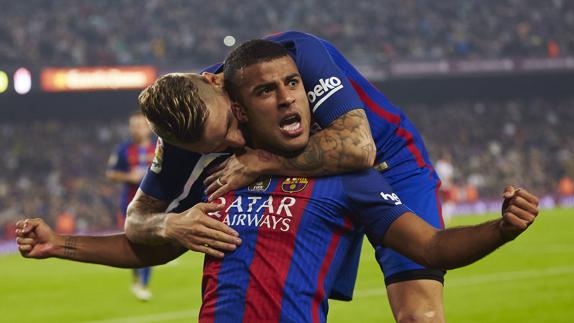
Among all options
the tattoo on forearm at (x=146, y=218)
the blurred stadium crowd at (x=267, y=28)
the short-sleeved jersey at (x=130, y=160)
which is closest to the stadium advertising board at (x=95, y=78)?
the blurred stadium crowd at (x=267, y=28)

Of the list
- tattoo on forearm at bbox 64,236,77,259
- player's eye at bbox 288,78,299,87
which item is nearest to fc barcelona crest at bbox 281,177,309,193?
player's eye at bbox 288,78,299,87

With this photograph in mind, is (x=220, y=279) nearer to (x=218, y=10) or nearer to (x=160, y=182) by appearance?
(x=160, y=182)

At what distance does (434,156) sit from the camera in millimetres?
33875

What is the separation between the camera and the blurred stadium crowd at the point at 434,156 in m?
26.4

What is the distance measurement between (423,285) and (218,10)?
3075 centimetres

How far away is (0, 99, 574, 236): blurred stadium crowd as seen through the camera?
86.5ft

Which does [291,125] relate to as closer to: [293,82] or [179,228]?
[293,82]

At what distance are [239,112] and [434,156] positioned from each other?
102ft

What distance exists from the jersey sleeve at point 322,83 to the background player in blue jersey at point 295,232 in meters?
0.24

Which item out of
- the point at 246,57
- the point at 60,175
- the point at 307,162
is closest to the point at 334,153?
the point at 307,162

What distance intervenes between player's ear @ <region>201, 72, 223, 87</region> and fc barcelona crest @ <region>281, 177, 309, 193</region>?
17.9 inches

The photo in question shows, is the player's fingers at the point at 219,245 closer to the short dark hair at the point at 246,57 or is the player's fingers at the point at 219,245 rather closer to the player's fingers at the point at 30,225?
the short dark hair at the point at 246,57

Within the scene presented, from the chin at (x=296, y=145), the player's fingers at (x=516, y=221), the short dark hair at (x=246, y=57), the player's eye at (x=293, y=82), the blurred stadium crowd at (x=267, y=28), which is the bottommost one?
the player's fingers at (x=516, y=221)

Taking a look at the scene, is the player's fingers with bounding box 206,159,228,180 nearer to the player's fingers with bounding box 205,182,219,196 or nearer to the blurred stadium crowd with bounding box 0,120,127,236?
the player's fingers with bounding box 205,182,219,196
